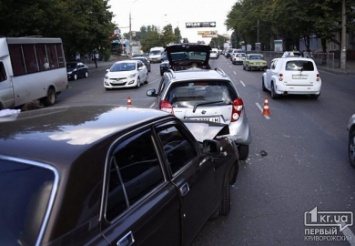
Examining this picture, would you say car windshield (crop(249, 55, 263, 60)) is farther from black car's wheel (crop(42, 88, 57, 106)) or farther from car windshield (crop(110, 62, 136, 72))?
black car's wheel (crop(42, 88, 57, 106))

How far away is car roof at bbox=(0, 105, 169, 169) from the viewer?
7.88 ft

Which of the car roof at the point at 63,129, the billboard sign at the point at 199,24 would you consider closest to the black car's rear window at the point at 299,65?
the car roof at the point at 63,129

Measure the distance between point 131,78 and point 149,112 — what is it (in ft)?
65.0

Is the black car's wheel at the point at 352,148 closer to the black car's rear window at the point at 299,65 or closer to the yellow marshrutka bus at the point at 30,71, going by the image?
the black car's rear window at the point at 299,65

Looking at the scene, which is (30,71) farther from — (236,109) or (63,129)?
(63,129)

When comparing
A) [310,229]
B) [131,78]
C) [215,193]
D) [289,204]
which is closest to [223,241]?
[215,193]

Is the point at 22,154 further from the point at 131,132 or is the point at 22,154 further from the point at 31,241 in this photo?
the point at 131,132

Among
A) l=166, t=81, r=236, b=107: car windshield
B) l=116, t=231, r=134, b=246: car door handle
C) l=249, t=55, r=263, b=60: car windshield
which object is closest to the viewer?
l=116, t=231, r=134, b=246: car door handle

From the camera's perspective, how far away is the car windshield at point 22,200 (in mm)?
2102

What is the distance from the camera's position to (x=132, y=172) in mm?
2877

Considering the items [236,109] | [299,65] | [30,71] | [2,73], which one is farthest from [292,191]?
[30,71]

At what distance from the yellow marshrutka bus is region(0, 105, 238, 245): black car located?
1221 centimetres

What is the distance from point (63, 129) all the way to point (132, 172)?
53 centimetres

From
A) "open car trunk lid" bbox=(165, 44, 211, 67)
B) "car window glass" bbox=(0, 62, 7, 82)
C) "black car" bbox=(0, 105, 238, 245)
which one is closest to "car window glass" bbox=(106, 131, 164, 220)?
"black car" bbox=(0, 105, 238, 245)
